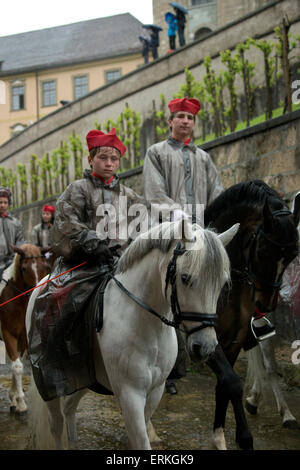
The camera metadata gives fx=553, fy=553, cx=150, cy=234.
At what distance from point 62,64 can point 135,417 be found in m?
47.6

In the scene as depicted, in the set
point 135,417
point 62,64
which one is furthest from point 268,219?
point 62,64

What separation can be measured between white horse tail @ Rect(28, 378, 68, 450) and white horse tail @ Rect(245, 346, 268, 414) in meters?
2.31

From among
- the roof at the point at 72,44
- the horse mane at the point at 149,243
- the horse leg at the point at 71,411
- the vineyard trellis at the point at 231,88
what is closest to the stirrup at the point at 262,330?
the horse leg at the point at 71,411

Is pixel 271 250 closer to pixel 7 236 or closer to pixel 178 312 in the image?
pixel 178 312

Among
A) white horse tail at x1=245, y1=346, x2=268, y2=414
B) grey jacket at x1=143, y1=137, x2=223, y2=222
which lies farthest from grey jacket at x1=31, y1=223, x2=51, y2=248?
white horse tail at x1=245, y1=346, x2=268, y2=414

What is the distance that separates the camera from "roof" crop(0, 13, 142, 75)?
154ft

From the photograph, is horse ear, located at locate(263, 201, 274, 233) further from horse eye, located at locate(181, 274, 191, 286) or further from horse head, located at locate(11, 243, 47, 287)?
horse head, located at locate(11, 243, 47, 287)

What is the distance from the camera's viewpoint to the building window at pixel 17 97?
5047cm

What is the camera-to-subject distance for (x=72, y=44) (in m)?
50.4

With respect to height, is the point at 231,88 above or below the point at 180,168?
above

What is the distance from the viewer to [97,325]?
3.68 m

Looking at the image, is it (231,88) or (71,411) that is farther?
(231,88)

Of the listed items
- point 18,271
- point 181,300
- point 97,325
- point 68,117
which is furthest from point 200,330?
point 68,117
